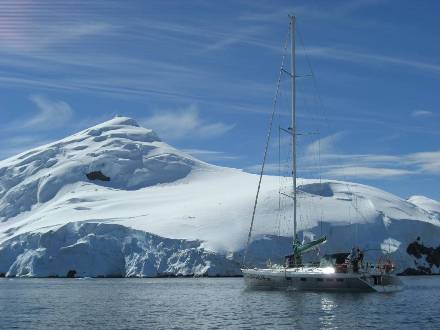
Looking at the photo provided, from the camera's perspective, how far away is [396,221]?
97.8 metres

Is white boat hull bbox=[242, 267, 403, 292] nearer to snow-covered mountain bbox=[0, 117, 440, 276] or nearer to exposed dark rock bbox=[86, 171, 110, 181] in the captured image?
snow-covered mountain bbox=[0, 117, 440, 276]

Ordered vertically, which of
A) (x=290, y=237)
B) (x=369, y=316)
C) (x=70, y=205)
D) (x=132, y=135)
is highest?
(x=132, y=135)

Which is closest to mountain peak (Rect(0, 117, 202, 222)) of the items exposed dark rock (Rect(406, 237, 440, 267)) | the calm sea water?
exposed dark rock (Rect(406, 237, 440, 267))

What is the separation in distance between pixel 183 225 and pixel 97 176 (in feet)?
130

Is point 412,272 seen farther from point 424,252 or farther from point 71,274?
point 71,274

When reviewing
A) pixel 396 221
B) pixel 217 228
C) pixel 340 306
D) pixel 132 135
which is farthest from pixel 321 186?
pixel 340 306

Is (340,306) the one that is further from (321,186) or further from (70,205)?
(70,205)

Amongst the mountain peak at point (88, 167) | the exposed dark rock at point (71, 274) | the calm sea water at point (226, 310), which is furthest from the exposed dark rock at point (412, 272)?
the mountain peak at point (88, 167)

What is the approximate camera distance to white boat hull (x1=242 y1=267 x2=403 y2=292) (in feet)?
160

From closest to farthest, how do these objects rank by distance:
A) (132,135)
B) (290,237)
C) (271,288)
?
1. (271,288)
2. (290,237)
3. (132,135)

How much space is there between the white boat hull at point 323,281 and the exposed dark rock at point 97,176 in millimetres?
82553

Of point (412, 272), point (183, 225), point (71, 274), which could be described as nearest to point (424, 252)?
point (412, 272)

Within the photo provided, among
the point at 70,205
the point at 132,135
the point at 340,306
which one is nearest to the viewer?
the point at 340,306

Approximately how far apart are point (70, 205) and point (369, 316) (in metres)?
87.6
